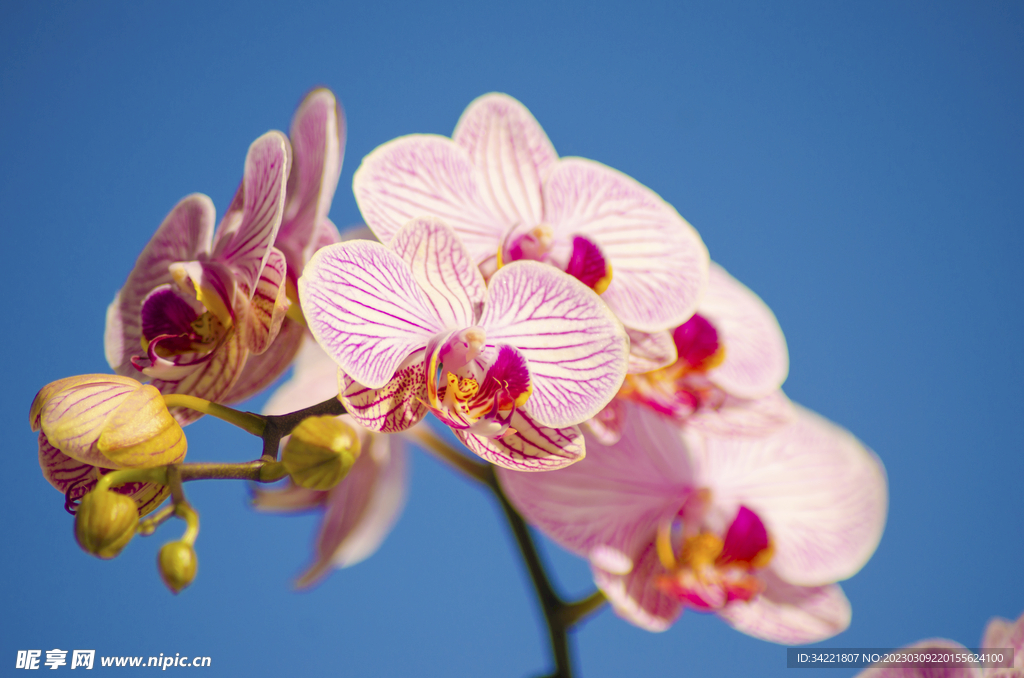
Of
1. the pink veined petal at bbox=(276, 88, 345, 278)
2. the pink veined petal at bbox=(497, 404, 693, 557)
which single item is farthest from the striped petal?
the pink veined petal at bbox=(497, 404, 693, 557)

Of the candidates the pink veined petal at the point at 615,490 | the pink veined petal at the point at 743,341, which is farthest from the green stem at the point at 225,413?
the pink veined petal at the point at 743,341

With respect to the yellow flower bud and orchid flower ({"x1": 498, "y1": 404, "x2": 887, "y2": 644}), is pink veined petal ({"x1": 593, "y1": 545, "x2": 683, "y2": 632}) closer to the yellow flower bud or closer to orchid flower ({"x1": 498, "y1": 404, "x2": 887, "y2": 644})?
orchid flower ({"x1": 498, "y1": 404, "x2": 887, "y2": 644})

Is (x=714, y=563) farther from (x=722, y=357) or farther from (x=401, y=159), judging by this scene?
(x=401, y=159)

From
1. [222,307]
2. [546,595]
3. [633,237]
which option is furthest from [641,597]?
[222,307]

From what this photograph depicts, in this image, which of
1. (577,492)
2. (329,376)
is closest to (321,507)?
(329,376)

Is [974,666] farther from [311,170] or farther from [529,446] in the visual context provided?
[311,170]

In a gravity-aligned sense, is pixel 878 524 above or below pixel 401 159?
below
